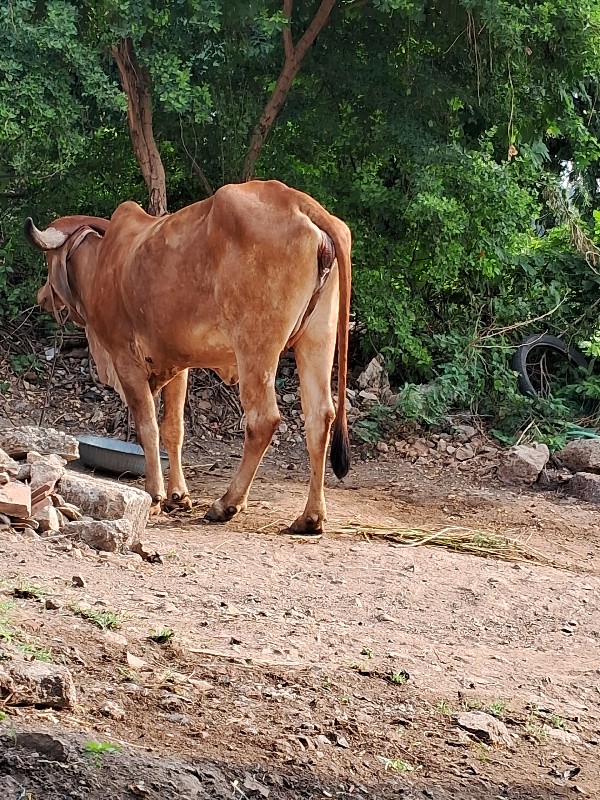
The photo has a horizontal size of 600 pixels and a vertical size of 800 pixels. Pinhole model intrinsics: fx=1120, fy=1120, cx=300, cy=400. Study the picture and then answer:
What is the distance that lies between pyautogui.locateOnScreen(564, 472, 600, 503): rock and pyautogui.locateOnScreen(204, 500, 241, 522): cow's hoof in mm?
3253

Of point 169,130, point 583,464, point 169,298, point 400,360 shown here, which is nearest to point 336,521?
point 169,298

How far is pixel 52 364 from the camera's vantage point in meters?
10.7

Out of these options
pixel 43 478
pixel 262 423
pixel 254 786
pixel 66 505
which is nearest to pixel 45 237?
pixel 262 423

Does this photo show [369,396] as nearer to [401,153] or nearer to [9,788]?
[401,153]

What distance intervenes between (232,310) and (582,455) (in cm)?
400

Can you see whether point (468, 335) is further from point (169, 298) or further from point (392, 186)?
point (169, 298)

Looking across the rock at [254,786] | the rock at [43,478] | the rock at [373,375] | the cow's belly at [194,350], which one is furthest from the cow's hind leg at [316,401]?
the rock at [254,786]

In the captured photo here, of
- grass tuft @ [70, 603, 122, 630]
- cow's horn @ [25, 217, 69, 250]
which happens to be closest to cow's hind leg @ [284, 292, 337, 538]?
cow's horn @ [25, 217, 69, 250]

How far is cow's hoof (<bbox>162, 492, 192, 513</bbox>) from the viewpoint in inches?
293

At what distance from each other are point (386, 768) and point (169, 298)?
14.1 feet

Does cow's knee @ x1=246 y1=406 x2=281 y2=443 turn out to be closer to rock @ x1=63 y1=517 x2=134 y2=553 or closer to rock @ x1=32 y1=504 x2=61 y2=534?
rock @ x1=63 y1=517 x2=134 y2=553

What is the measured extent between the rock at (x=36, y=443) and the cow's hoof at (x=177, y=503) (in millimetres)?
693

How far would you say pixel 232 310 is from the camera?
6.71 meters

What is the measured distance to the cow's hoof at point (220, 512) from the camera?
697 cm
